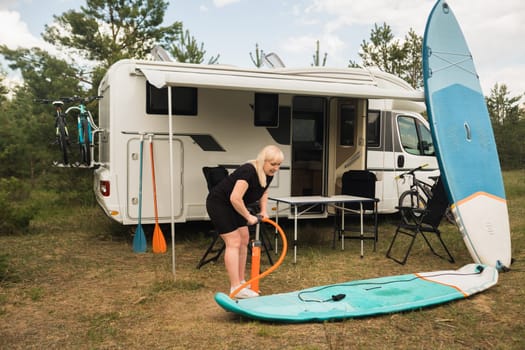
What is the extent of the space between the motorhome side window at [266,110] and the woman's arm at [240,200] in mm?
2895

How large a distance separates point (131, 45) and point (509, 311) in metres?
10.9

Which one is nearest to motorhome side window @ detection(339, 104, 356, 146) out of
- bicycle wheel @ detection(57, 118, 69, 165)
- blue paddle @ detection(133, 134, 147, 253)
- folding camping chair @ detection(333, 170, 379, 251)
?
folding camping chair @ detection(333, 170, 379, 251)

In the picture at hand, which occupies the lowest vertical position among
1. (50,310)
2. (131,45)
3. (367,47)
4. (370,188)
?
(50,310)

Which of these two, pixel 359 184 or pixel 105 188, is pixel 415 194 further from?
pixel 105 188

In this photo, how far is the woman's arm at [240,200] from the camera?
3559 mm

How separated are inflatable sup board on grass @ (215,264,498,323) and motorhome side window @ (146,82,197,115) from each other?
3001mm

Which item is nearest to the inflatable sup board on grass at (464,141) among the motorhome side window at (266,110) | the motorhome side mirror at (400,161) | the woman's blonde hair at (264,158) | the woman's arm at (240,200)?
the motorhome side mirror at (400,161)

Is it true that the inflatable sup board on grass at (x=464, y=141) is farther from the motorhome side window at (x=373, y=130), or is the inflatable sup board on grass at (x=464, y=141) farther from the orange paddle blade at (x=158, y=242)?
the orange paddle blade at (x=158, y=242)

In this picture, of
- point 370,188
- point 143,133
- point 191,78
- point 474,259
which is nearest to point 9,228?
point 143,133

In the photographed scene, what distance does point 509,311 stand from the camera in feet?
12.1

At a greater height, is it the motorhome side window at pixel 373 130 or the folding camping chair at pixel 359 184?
the motorhome side window at pixel 373 130

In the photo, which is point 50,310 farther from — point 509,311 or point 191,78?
point 509,311

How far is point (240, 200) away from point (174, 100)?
2826 millimetres

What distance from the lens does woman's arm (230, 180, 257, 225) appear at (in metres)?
3.56
